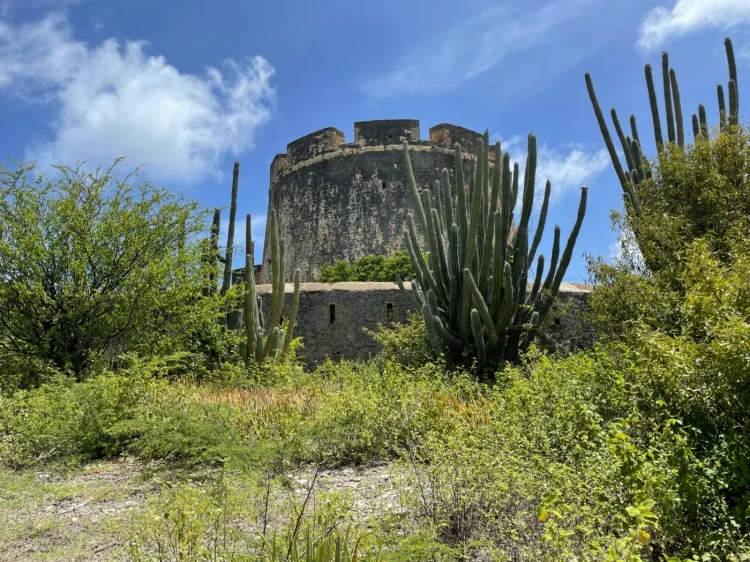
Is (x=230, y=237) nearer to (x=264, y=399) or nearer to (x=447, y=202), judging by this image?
(x=447, y=202)

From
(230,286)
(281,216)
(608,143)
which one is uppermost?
(281,216)

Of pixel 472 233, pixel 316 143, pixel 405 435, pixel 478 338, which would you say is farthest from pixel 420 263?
pixel 316 143

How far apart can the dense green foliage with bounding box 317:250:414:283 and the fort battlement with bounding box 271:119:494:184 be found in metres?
3.83

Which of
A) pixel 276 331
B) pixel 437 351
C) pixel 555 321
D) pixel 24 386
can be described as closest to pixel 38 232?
pixel 24 386

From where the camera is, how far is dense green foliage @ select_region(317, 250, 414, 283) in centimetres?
1406

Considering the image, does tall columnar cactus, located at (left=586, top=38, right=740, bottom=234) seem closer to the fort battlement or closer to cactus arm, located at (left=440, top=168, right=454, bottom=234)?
cactus arm, located at (left=440, top=168, right=454, bottom=234)

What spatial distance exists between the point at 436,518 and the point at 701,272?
7.83 ft

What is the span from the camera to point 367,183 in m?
16.5

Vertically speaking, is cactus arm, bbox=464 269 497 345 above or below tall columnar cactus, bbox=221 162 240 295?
below

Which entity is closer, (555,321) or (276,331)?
(276,331)

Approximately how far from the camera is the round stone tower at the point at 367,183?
16375 millimetres

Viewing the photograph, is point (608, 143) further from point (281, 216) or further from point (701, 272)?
point (281, 216)

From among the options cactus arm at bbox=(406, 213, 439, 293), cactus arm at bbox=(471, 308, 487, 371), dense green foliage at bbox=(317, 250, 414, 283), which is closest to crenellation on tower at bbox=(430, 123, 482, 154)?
dense green foliage at bbox=(317, 250, 414, 283)

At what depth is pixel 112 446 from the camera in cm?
496
